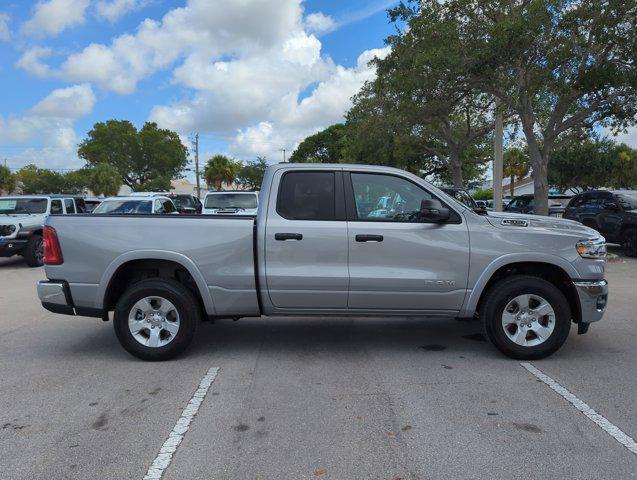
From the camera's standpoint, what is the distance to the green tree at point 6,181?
4972 cm

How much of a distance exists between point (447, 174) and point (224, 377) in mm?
42060

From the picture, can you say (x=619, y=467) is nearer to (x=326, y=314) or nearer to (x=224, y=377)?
(x=326, y=314)

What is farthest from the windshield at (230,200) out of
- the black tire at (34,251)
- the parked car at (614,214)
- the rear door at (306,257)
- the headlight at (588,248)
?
the headlight at (588,248)

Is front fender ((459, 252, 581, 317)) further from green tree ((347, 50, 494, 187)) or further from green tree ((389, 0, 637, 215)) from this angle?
green tree ((347, 50, 494, 187))

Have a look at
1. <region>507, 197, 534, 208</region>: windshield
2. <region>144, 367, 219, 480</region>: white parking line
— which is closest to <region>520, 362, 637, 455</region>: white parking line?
<region>144, 367, 219, 480</region>: white parking line

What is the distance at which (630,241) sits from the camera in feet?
43.0

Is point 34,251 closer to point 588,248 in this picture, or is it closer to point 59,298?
point 59,298

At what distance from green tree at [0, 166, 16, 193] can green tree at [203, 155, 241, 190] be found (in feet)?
71.7

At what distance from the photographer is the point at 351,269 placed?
4.86 metres

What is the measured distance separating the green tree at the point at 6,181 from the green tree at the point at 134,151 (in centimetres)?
1076

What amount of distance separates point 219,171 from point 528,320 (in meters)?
62.2

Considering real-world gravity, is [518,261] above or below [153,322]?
above

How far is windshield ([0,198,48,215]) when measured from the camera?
525 inches

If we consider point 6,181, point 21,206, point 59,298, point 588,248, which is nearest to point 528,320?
point 588,248
